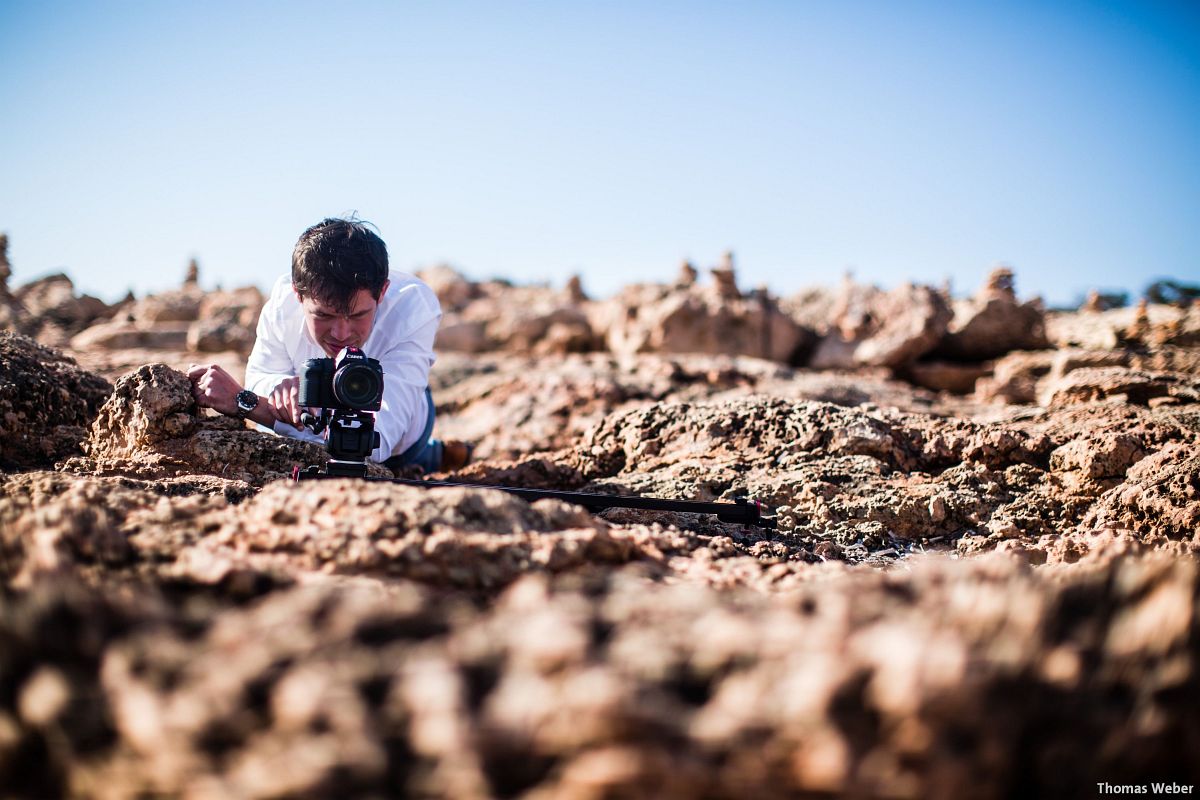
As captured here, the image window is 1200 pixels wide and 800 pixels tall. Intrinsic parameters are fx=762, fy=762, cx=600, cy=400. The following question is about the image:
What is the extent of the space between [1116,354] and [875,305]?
19.6 feet

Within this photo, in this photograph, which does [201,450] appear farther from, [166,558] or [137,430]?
[166,558]

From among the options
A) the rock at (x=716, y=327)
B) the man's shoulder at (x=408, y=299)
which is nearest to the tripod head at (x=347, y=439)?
the man's shoulder at (x=408, y=299)

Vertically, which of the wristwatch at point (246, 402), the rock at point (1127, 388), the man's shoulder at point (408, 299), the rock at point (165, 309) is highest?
the rock at point (165, 309)

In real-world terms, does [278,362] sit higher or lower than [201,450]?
higher

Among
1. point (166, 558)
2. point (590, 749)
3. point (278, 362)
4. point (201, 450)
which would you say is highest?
point (278, 362)

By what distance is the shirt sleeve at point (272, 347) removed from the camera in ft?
15.5

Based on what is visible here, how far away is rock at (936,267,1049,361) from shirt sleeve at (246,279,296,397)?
10.9 meters

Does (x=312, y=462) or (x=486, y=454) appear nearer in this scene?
(x=312, y=462)

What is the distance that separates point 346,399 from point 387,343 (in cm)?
168

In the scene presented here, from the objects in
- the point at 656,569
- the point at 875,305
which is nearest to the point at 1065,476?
the point at 656,569

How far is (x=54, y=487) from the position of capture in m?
2.60

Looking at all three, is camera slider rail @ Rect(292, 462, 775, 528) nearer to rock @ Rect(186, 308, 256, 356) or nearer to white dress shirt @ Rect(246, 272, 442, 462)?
white dress shirt @ Rect(246, 272, 442, 462)

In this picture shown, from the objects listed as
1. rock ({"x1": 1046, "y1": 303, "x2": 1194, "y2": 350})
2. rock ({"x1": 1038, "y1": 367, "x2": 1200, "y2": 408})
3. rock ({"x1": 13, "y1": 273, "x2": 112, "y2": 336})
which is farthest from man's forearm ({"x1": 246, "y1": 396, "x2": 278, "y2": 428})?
rock ({"x1": 13, "y1": 273, "x2": 112, "y2": 336})

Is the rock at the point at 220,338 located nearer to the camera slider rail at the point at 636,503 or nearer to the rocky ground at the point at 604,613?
the rocky ground at the point at 604,613
